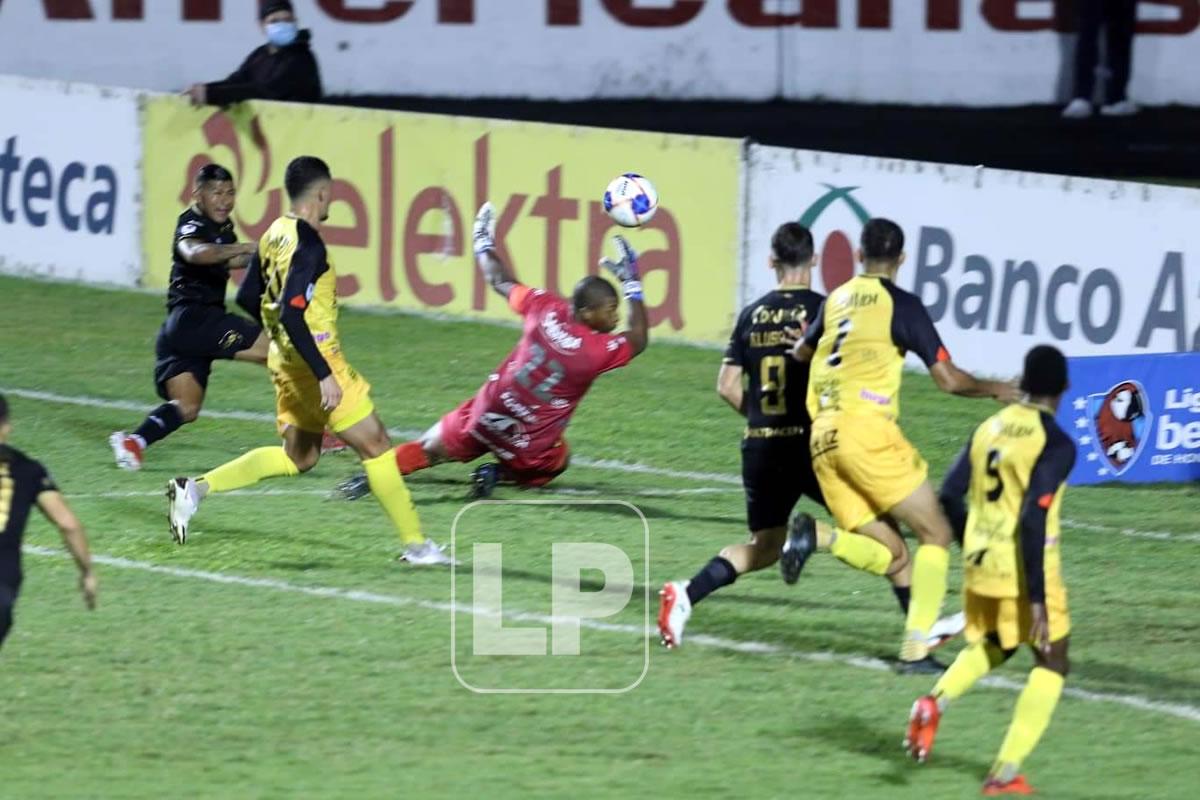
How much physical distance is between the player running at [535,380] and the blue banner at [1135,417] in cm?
259

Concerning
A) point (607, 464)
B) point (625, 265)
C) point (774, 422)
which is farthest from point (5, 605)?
point (607, 464)

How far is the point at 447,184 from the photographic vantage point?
17.6 meters

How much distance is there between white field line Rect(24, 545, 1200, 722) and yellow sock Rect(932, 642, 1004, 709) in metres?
1.02

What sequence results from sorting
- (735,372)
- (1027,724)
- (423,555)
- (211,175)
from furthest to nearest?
(211,175) < (423,555) < (735,372) < (1027,724)

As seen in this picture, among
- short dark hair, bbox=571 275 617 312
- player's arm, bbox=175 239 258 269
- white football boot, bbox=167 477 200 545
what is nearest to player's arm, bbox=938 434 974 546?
short dark hair, bbox=571 275 617 312

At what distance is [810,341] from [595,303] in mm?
2308

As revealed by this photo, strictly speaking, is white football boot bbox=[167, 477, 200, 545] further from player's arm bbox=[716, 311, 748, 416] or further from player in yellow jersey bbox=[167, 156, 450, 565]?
player's arm bbox=[716, 311, 748, 416]

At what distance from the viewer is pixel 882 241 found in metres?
8.96

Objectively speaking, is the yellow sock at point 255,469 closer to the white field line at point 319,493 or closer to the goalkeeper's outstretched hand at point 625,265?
the white field line at point 319,493

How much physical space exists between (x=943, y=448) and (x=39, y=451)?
17.1 ft

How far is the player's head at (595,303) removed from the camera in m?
11.3

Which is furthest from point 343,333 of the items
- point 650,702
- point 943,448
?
point 650,702

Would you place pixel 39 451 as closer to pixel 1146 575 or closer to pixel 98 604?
pixel 98 604

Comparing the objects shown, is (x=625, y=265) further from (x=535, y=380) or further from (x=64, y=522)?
(x=64, y=522)
